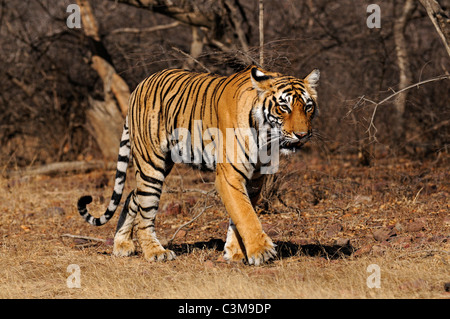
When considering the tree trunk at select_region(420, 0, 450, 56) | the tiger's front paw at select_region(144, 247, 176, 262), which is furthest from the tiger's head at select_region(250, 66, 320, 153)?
the tree trunk at select_region(420, 0, 450, 56)

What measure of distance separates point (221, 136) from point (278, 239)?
4.89 ft

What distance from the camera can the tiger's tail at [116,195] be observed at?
21.4 ft

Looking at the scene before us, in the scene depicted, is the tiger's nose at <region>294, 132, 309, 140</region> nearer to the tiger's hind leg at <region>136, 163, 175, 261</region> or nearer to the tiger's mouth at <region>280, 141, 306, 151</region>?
the tiger's mouth at <region>280, 141, 306, 151</region>

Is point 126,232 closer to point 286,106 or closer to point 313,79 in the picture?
point 286,106

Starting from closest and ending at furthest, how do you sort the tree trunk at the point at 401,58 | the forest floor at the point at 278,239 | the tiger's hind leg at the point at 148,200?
the forest floor at the point at 278,239, the tiger's hind leg at the point at 148,200, the tree trunk at the point at 401,58

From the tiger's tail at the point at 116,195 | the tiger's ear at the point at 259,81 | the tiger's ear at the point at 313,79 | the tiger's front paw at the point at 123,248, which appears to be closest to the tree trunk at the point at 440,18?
the tiger's ear at the point at 313,79

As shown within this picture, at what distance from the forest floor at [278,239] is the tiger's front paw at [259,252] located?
0.12 m

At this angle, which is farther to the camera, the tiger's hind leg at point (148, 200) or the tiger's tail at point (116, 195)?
the tiger's tail at point (116, 195)

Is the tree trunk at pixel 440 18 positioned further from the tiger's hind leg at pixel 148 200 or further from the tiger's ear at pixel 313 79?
the tiger's hind leg at pixel 148 200

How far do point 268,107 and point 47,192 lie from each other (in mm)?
5591

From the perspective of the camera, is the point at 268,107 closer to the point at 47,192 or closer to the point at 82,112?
the point at 47,192

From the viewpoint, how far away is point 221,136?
578 cm

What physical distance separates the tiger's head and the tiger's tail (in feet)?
6.44

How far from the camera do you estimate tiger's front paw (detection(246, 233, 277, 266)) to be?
5.32m
